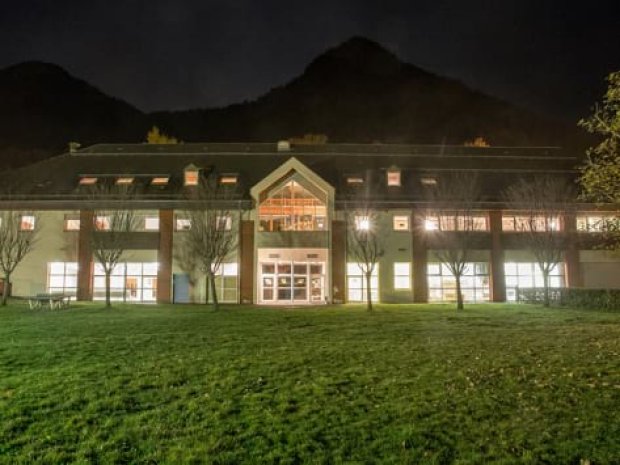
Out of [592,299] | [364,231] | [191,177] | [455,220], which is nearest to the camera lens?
[592,299]

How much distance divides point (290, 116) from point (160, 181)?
2149 inches

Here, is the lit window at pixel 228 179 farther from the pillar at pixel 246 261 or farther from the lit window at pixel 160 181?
the pillar at pixel 246 261

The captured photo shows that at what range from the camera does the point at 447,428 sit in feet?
21.1

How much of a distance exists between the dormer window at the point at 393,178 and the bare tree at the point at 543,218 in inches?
272

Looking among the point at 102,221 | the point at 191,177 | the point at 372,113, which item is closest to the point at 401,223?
the point at 191,177

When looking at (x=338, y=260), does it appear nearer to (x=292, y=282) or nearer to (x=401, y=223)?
(x=292, y=282)

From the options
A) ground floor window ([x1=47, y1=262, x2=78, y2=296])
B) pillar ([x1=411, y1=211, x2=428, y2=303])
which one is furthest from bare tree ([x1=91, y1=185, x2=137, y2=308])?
pillar ([x1=411, y1=211, x2=428, y2=303])

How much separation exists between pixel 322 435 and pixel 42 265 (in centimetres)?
2858

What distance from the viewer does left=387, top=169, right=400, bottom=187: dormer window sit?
105ft

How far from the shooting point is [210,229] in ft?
78.9

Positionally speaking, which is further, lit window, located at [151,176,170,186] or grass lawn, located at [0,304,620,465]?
lit window, located at [151,176,170,186]

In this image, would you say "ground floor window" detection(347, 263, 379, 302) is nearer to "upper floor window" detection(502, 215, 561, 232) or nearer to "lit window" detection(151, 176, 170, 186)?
"upper floor window" detection(502, 215, 561, 232)

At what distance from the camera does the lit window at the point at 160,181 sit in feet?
105

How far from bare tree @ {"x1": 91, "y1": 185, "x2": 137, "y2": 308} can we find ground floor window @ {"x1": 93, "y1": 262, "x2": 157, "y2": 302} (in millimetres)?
1138
